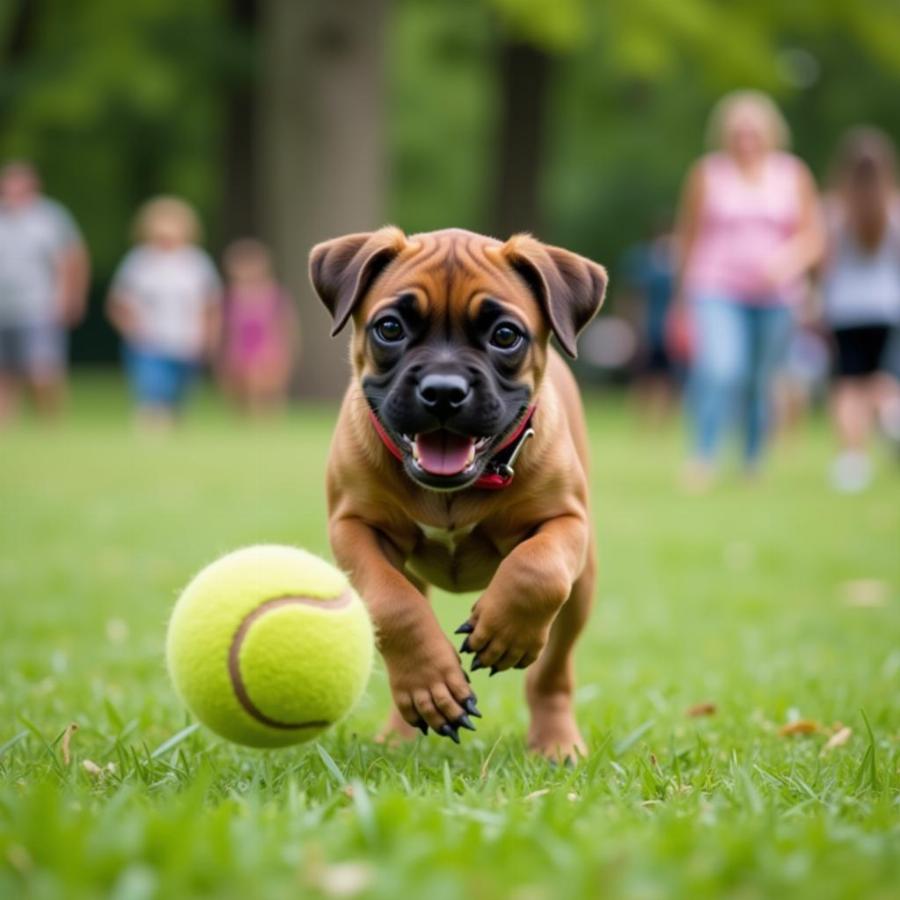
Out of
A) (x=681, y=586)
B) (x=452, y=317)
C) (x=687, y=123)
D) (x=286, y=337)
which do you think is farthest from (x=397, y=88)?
(x=452, y=317)

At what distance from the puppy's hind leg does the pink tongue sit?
0.78 meters

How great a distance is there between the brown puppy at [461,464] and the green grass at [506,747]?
11.1 inches

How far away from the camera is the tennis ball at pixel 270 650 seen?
336 cm

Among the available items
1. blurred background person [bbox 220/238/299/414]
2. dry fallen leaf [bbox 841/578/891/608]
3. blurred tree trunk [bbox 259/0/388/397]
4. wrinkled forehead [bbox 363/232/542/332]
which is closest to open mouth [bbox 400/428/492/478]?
wrinkled forehead [bbox 363/232/542/332]

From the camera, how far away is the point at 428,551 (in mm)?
4137

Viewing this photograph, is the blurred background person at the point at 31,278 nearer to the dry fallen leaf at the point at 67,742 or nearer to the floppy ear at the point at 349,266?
the floppy ear at the point at 349,266

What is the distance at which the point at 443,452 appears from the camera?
3848mm

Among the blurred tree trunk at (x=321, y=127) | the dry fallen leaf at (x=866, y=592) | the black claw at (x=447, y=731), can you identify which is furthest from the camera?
the blurred tree trunk at (x=321, y=127)

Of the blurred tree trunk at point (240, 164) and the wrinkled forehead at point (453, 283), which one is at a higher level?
the blurred tree trunk at point (240, 164)

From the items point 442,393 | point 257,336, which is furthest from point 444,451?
point 257,336

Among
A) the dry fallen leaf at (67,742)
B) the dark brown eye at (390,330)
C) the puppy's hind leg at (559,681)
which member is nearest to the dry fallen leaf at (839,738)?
the puppy's hind leg at (559,681)

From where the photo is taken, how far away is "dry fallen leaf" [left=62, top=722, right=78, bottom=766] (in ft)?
12.0

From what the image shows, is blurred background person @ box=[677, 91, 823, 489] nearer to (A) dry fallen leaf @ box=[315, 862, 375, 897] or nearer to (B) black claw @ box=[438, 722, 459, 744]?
(B) black claw @ box=[438, 722, 459, 744]

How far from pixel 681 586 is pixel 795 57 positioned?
2912 centimetres
